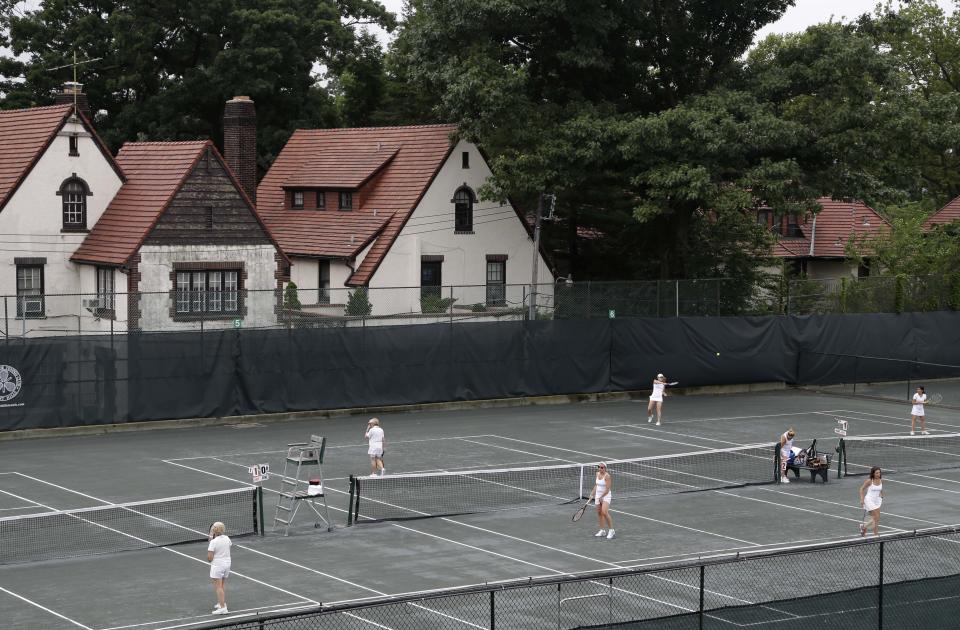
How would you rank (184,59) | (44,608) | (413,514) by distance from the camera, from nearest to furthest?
(44,608), (413,514), (184,59)

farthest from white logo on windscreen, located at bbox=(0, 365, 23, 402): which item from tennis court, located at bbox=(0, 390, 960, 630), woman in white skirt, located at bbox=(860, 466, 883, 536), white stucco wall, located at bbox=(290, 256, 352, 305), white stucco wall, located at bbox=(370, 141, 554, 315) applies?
woman in white skirt, located at bbox=(860, 466, 883, 536)

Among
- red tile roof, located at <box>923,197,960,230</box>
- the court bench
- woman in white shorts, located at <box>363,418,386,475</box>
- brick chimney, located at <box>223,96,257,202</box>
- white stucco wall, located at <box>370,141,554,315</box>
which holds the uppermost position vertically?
brick chimney, located at <box>223,96,257,202</box>

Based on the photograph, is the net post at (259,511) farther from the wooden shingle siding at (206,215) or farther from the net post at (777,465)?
the wooden shingle siding at (206,215)

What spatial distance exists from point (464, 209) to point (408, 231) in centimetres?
268

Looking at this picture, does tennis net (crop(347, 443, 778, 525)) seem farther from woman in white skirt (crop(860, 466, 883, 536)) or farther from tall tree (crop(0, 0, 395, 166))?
tall tree (crop(0, 0, 395, 166))

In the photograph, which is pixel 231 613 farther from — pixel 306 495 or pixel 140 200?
pixel 140 200

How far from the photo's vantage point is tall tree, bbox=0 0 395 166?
65562 millimetres

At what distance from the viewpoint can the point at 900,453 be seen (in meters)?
35.2

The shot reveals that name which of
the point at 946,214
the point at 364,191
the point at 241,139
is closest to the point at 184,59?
the point at 241,139

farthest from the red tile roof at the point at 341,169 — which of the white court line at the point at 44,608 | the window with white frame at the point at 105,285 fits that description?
the white court line at the point at 44,608

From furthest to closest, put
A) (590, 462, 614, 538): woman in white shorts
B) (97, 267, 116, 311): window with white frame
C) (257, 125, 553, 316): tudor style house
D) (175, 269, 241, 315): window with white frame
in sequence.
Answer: (257, 125, 553, 316): tudor style house → (97, 267, 116, 311): window with white frame → (175, 269, 241, 315): window with white frame → (590, 462, 614, 538): woman in white shorts

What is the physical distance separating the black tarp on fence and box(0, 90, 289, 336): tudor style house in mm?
5097

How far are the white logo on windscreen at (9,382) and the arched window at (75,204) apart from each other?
12565 mm

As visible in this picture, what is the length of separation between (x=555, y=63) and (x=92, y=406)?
22.6 meters
